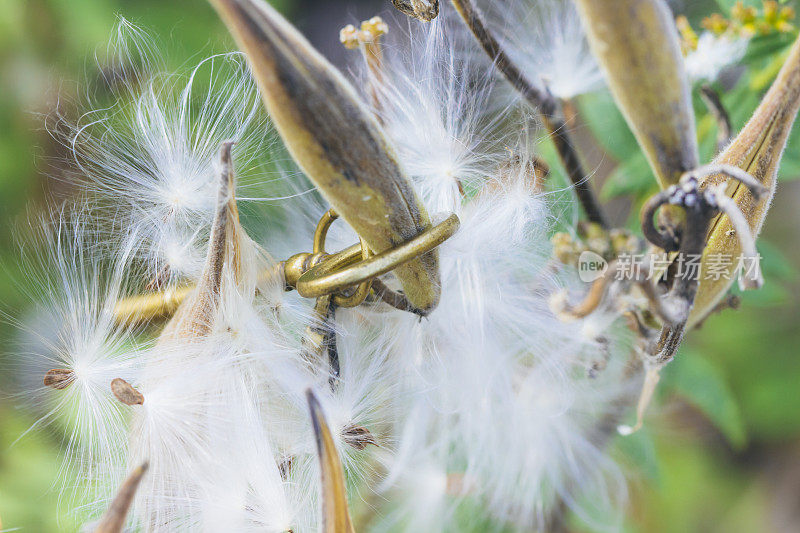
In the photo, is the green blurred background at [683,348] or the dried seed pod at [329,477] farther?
the green blurred background at [683,348]

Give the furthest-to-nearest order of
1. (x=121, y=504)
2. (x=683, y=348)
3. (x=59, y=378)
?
1. (x=683, y=348)
2. (x=59, y=378)
3. (x=121, y=504)

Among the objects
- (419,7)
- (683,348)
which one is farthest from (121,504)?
(683,348)

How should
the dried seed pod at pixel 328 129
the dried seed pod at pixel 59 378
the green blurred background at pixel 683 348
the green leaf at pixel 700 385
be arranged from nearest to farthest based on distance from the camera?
the dried seed pod at pixel 328 129
the dried seed pod at pixel 59 378
the green blurred background at pixel 683 348
the green leaf at pixel 700 385

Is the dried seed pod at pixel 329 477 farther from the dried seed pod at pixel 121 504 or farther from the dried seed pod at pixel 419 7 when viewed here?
the dried seed pod at pixel 419 7

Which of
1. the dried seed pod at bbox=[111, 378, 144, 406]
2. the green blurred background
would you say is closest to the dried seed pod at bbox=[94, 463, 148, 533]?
the dried seed pod at bbox=[111, 378, 144, 406]

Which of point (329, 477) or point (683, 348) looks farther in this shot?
point (683, 348)

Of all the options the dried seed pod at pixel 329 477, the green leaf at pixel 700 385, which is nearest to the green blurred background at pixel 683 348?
the green leaf at pixel 700 385

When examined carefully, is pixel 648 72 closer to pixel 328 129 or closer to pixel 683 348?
pixel 328 129
